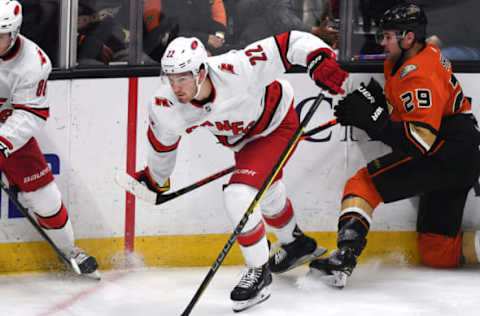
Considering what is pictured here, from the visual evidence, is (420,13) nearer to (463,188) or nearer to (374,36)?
(374,36)

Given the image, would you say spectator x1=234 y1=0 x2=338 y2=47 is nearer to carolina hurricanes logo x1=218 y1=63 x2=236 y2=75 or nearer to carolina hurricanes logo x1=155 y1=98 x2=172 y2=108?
carolina hurricanes logo x1=218 y1=63 x2=236 y2=75

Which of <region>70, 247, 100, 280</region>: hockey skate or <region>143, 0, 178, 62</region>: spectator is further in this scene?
<region>143, 0, 178, 62</region>: spectator

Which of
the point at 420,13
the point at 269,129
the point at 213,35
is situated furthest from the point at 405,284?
the point at 213,35

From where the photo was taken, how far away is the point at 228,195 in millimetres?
2814

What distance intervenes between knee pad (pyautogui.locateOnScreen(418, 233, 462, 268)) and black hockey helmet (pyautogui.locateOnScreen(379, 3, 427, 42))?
0.96 m

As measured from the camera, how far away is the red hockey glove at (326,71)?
279 centimetres

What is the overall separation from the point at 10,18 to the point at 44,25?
536mm

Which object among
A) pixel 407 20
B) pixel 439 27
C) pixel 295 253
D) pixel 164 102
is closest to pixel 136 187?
pixel 164 102

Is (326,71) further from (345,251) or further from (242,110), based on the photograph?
(345,251)

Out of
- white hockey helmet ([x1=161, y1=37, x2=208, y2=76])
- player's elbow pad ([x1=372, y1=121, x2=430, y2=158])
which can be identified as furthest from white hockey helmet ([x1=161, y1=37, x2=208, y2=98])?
player's elbow pad ([x1=372, y1=121, x2=430, y2=158])

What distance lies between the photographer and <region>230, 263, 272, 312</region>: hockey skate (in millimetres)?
2838

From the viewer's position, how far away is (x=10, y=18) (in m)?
2.82

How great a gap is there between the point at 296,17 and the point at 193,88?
3.54 feet

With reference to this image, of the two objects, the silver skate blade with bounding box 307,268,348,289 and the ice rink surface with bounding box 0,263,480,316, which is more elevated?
the silver skate blade with bounding box 307,268,348,289
